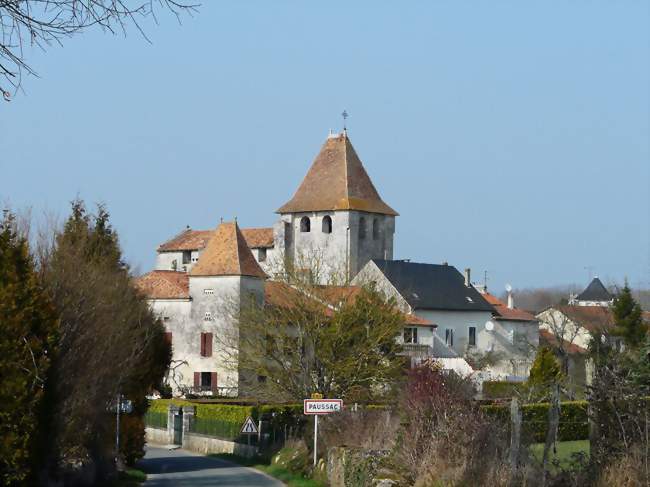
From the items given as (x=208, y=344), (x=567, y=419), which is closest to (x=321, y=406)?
(x=567, y=419)

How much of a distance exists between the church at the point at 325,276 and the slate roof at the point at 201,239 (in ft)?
0.32

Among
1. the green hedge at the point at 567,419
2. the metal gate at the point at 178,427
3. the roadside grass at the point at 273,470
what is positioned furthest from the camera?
the metal gate at the point at 178,427

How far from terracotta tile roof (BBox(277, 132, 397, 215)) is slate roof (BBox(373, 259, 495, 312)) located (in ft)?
18.1

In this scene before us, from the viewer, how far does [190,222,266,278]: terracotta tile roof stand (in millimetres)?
63719

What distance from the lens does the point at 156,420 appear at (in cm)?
4872

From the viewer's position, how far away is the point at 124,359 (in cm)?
2597

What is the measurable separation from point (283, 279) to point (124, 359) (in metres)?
22.5

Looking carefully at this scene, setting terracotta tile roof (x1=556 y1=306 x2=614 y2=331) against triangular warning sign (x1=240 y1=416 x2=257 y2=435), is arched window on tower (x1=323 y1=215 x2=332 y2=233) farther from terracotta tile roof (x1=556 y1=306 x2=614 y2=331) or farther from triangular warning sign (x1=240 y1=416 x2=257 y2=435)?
triangular warning sign (x1=240 y1=416 x2=257 y2=435)

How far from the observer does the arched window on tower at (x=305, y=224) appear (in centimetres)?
8750

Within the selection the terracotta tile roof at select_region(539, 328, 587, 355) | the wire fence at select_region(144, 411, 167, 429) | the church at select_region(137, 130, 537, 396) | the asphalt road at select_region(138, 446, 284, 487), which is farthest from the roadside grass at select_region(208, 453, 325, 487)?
the terracotta tile roof at select_region(539, 328, 587, 355)

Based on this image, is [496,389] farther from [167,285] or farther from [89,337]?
[89,337]

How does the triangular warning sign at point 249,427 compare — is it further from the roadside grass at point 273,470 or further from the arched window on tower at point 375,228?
the arched window on tower at point 375,228

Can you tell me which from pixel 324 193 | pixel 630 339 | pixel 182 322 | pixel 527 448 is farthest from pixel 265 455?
pixel 324 193

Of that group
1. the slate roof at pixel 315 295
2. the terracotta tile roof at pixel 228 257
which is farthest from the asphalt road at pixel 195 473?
the terracotta tile roof at pixel 228 257
